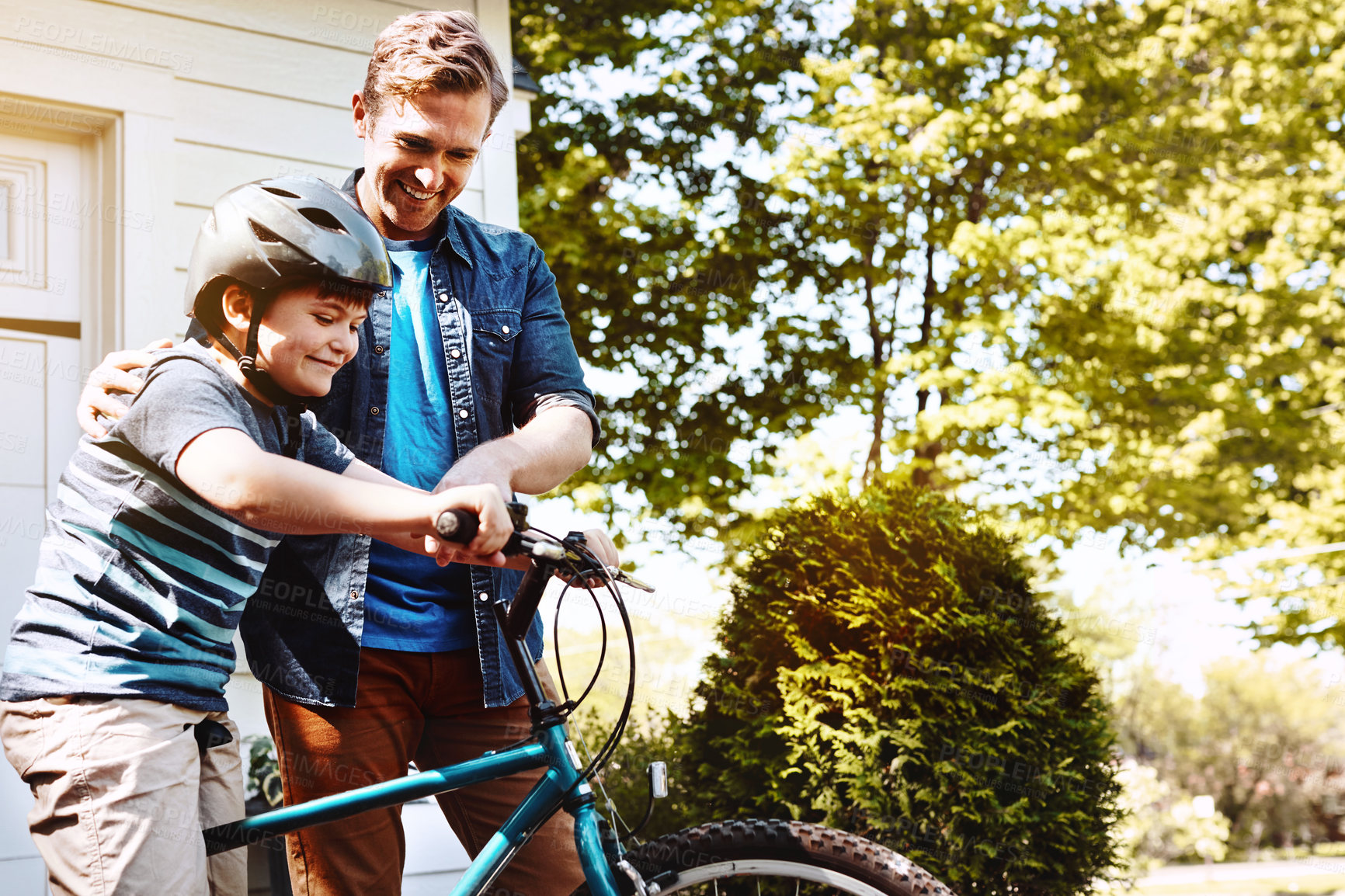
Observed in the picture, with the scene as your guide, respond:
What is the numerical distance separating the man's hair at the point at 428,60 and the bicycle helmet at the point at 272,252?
0.28 metres

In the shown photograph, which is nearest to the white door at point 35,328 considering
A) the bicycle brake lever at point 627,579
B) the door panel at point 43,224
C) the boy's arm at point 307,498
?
the door panel at point 43,224

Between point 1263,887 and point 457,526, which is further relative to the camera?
point 1263,887

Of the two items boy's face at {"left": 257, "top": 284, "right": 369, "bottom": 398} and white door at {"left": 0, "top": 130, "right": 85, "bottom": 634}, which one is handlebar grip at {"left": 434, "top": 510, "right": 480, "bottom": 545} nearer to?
boy's face at {"left": 257, "top": 284, "right": 369, "bottom": 398}

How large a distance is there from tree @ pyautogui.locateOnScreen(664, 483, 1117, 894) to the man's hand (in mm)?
2936

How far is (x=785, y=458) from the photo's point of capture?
9.52m

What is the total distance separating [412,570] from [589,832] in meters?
0.53

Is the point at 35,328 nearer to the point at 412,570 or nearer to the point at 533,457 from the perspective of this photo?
the point at 412,570

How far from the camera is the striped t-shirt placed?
1501 mm

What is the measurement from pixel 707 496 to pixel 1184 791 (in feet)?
78.0

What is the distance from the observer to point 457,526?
4.53ft

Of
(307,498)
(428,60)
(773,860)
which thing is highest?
(428,60)

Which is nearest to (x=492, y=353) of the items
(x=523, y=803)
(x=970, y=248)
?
(x=523, y=803)

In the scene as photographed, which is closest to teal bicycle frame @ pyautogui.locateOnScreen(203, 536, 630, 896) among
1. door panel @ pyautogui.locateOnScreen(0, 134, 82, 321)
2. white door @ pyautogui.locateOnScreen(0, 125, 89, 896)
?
white door @ pyautogui.locateOnScreen(0, 125, 89, 896)

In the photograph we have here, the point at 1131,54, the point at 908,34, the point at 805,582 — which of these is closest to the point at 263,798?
the point at 805,582
